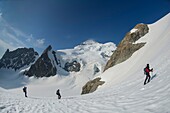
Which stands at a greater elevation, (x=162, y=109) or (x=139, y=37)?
(x=139, y=37)

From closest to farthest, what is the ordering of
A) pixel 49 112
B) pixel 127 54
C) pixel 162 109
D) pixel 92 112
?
pixel 162 109
pixel 92 112
pixel 49 112
pixel 127 54

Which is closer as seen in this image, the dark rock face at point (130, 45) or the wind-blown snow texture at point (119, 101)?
the wind-blown snow texture at point (119, 101)

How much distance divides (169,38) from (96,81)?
22490 millimetres

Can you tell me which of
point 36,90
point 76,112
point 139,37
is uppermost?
point 36,90

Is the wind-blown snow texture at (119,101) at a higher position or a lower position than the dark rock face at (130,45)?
lower

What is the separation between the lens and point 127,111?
866 cm

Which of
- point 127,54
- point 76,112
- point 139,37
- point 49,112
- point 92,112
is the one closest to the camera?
point 92,112

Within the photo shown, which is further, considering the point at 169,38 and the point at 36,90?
the point at 36,90

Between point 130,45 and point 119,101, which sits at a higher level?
point 130,45

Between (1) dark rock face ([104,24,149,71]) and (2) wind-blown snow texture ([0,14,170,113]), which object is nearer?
(2) wind-blown snow texture ([0,14,170,113])

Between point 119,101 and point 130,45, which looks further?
point 130,45

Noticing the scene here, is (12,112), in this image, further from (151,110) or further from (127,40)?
(127,40)

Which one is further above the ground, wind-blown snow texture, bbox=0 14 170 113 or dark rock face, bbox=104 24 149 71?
dark rock face, bbox=104 24 149 71

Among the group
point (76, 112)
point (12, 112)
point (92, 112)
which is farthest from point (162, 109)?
point (12, 112)
